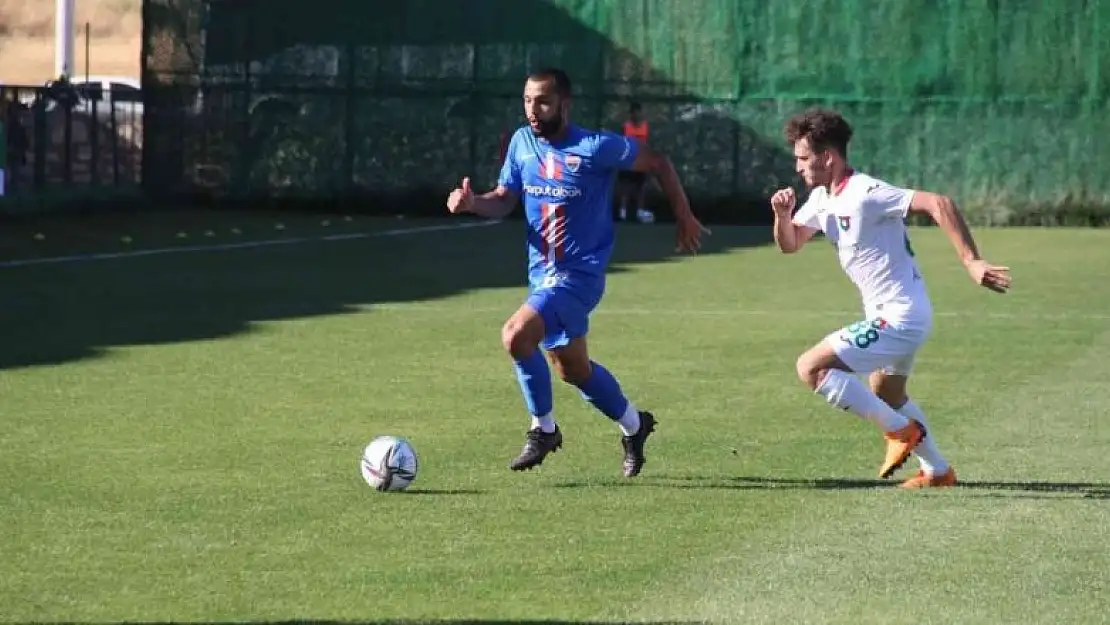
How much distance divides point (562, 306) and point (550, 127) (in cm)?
84

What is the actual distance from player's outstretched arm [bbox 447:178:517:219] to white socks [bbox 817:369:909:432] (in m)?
1.80

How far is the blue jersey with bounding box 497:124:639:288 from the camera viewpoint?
10008 millimetres

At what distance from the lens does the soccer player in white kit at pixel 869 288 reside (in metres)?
9.37

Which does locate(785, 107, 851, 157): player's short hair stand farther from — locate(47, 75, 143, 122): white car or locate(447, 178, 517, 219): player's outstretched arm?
locate(47, 75, 143, 122): white car

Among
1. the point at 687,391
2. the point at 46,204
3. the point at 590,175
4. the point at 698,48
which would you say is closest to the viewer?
the point at 590,175

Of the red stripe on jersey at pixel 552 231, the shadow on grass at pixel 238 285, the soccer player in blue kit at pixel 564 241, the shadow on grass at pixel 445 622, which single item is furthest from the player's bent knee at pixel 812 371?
the shadow on grass at pixel 238 285

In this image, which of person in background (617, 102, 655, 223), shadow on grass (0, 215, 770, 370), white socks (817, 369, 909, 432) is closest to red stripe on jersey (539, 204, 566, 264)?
white socks (817, 369, 909, 432)

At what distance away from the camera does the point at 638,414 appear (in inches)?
393

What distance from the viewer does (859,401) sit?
9383 millimetres

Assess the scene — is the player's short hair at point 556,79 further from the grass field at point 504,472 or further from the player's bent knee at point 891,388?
the player's bent knee at point 891,388

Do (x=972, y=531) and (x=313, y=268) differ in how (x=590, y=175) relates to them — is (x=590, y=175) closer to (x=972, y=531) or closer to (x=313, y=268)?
(x=972, y=531)

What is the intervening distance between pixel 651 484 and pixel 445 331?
710 centimetres

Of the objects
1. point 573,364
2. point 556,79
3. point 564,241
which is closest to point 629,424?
point 573,364

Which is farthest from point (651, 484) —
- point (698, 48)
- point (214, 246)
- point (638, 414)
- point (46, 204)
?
point (698, 48)
